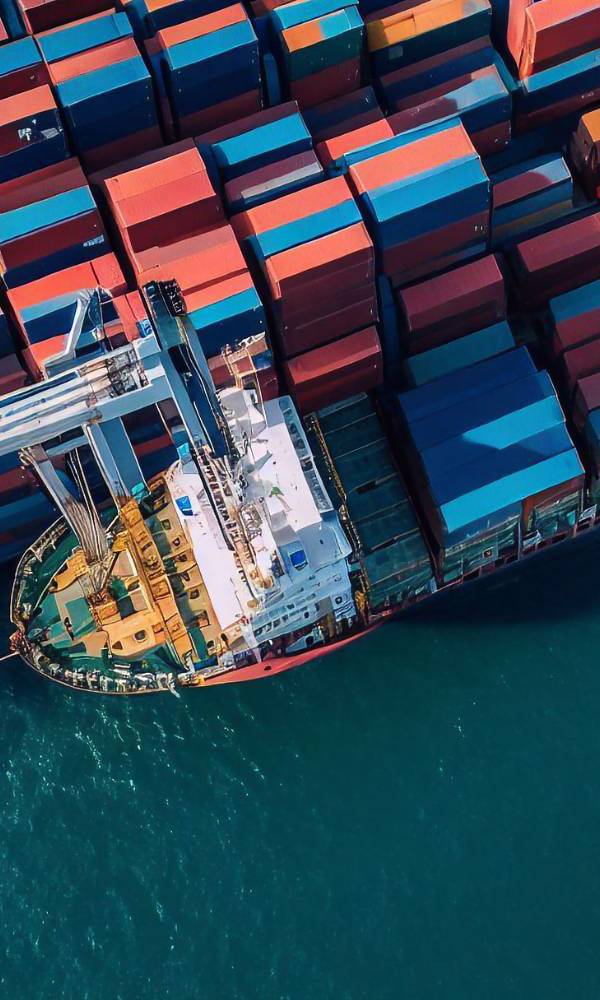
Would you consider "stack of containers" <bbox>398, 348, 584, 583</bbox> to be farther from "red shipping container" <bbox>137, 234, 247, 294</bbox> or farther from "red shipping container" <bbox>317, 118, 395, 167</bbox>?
"red shipping container" <bbox>317, 118, 395, 167</bbox>

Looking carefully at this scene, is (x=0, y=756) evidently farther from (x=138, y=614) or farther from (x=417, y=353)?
(x=417, y=353)

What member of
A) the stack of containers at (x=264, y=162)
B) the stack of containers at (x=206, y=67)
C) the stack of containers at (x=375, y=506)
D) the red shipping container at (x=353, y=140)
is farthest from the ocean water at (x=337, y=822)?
the stack of containers at (x=206, y=67)

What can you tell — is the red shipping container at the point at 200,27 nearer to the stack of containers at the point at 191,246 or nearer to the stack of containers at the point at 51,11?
the stack of containers at the point at 51,11

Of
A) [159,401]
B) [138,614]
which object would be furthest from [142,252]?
[138,614]

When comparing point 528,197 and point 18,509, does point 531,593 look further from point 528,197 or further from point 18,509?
point 18,509

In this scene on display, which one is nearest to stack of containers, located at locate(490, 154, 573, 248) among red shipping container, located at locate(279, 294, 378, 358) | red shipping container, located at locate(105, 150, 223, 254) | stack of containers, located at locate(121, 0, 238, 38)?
red shipping container, located at locate(279, 294, 378, 358)
